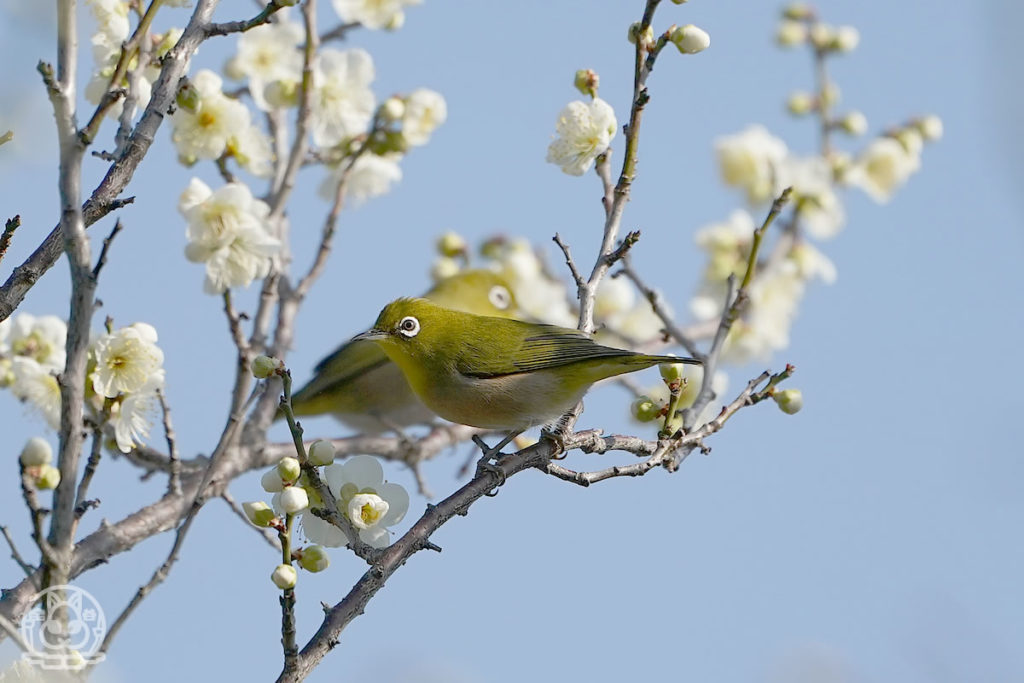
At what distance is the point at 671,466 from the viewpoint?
12.9 feet

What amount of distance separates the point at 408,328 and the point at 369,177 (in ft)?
5.50

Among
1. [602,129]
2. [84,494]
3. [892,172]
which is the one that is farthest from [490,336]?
[892,172]

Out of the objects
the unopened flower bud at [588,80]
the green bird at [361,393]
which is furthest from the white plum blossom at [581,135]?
the green bird at [361,393]

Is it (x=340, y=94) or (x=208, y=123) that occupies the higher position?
(x=340, y=94)

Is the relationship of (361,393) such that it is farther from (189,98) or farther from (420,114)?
(189,98)

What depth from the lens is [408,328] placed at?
5.43m

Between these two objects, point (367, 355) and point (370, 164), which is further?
point (367, 355)

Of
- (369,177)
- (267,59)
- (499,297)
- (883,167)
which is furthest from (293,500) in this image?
(883,167)

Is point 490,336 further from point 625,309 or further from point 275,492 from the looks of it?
point 625,309

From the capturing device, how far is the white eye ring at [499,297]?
27.8 feet

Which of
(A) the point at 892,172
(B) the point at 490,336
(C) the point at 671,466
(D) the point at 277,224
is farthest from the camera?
(A) the point at 892,172

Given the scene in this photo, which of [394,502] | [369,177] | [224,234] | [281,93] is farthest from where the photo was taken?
[369,177]

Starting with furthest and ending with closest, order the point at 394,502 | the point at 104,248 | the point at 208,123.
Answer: the point at 208,123 < the point at 394,502 < the point at 104,248

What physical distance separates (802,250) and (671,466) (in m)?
5.36
